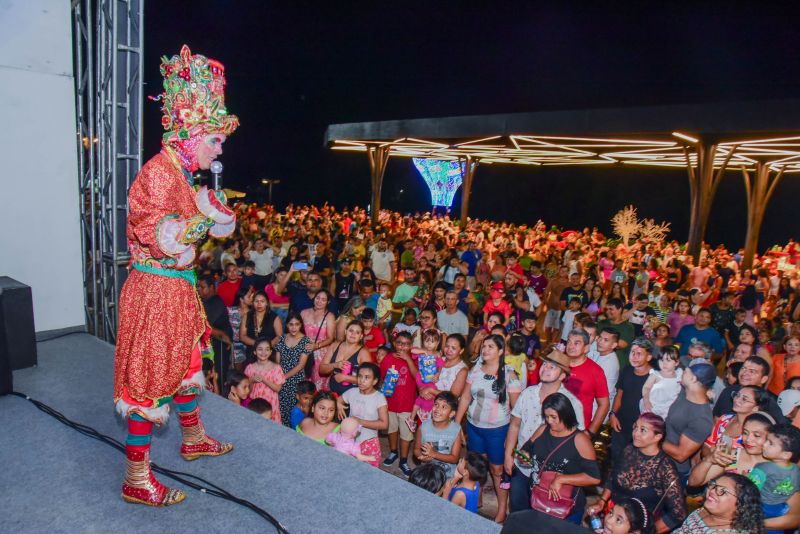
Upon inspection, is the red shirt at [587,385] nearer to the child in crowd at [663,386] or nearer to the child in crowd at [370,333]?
the child in crowd at [663,386]

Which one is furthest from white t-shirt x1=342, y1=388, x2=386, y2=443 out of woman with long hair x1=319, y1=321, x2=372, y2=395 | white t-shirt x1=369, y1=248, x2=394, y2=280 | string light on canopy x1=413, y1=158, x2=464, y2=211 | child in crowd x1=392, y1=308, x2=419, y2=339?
string light on canopy x1=413, y1=158, x2=464, y2=211

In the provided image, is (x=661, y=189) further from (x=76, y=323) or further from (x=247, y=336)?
(x=76, y=323)

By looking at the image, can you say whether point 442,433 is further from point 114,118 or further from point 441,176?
point 441,176

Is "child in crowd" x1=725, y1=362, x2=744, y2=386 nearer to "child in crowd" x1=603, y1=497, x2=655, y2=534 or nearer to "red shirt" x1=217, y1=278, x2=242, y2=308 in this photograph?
"child in crowd" x1=603, y1=497, x2=655, y2=534

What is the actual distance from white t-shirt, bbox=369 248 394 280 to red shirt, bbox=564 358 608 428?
5335mm

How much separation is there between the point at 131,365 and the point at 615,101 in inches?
1091

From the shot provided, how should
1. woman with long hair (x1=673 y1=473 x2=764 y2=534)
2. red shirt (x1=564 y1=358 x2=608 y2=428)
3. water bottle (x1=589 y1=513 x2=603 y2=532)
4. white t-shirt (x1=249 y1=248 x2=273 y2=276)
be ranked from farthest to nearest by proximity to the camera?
1. white t-shirt (x1=249 y1=248 x2=273 y2=276)
2. red shirt (x1=564 y1=358 x2=608 y2=428)
3. water bottle (x1=589 y1=513 x2=603 y2=532)
4. woman with long hair (x1=673 y1=473 x2=764 y2=534)

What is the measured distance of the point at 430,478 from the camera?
3533 millimetres

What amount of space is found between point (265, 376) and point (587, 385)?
107 inches

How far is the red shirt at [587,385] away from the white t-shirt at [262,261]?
214 inches

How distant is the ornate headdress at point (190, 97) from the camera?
2.47 metres

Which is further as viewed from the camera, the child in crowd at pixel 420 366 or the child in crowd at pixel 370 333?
the child in crowd at pixel 370 333

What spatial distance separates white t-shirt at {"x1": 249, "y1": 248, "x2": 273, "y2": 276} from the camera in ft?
28.2

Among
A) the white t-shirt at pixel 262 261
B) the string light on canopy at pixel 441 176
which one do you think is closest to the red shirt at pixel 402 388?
the white t-shirt at pixel 262 261
